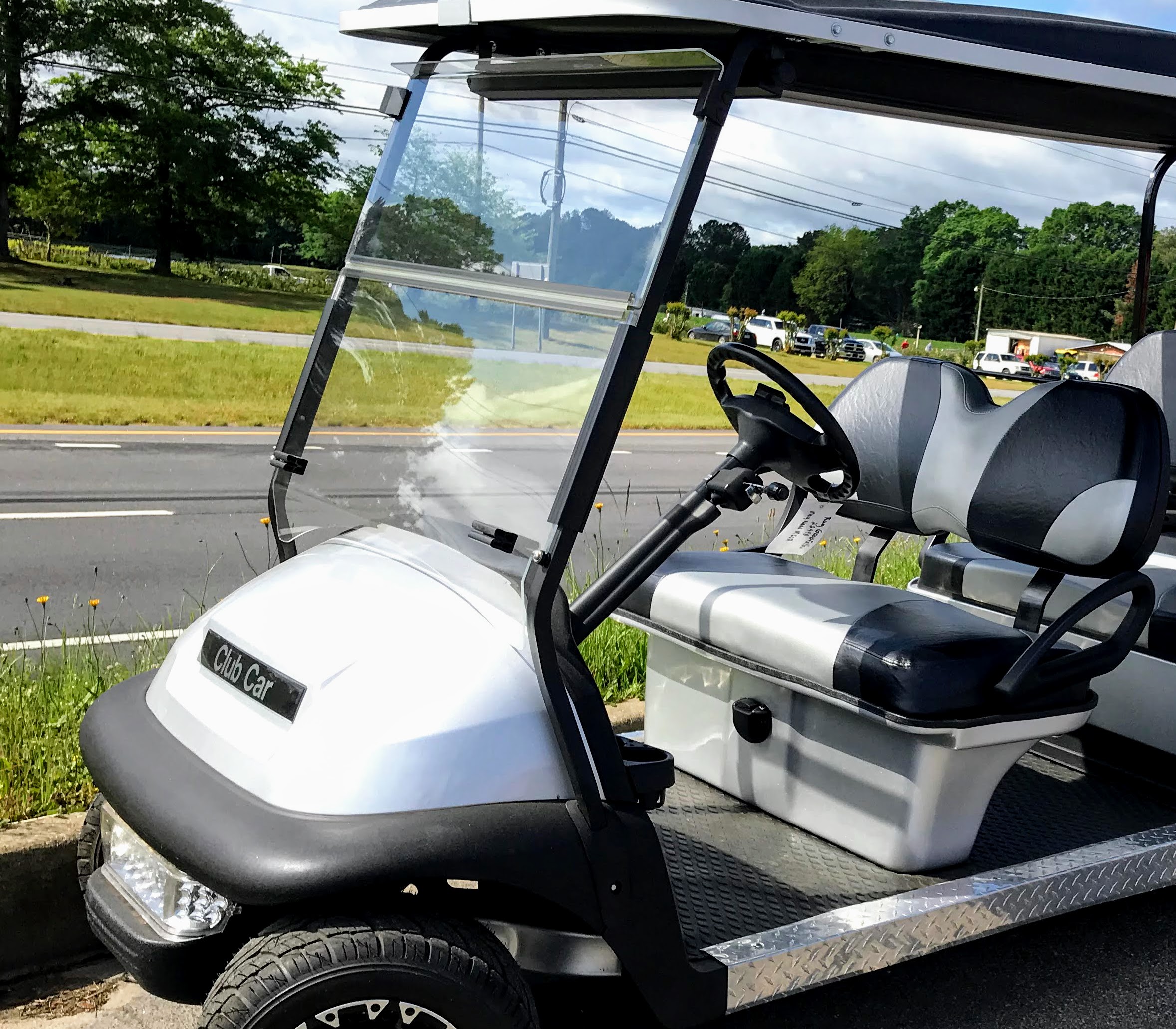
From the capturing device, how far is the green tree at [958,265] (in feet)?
9.96

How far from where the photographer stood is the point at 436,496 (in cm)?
213

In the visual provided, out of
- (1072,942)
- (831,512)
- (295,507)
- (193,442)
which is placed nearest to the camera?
(295,507)

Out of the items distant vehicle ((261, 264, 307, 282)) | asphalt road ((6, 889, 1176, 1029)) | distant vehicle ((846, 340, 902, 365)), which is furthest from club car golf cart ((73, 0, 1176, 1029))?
distant vehicle ((261, 264, 307, 282))

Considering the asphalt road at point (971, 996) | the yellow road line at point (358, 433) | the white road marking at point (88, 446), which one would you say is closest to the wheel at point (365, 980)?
the asphalt road at point (971, 996)

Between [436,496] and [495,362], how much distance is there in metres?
0.26

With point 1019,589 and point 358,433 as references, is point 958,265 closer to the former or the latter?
point 1019,589

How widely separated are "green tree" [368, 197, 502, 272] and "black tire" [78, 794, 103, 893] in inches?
43.5

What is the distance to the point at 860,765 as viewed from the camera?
8.19 ft

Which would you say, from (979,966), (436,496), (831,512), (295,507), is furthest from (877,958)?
(295,507)

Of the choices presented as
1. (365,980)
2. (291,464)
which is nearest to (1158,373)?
(291,464)

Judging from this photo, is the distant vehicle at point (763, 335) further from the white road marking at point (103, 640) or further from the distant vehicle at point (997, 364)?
the white road marking at point (103, 640)

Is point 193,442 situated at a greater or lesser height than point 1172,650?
lesser

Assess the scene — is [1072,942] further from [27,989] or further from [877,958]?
[27,989]

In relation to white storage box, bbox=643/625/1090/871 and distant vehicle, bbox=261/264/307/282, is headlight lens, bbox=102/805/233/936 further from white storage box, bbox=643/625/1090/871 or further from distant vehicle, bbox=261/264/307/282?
distant vehicle, bbox=261/264/307/282
